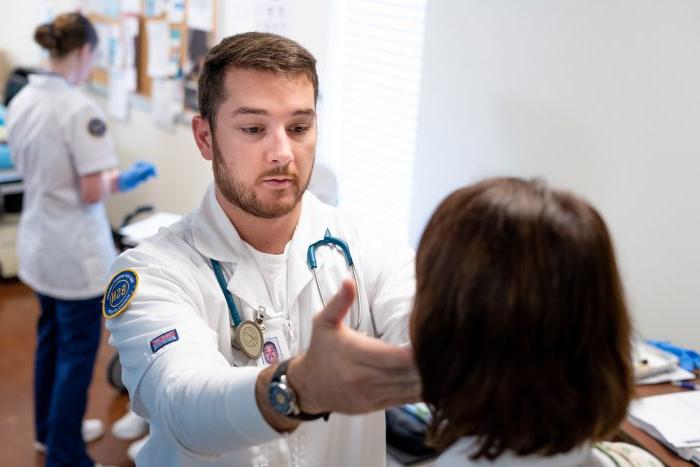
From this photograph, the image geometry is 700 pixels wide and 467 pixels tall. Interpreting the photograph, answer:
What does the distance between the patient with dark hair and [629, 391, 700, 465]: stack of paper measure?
78 cm

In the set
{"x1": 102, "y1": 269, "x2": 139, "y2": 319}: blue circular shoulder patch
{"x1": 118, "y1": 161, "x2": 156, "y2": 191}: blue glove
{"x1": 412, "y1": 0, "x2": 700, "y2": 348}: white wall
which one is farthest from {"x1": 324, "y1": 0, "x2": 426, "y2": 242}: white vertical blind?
{"x1": 102, "y1": 269, "x2": 139, "y2": 319}: blue circular shoulder patch

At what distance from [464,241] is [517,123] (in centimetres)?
161

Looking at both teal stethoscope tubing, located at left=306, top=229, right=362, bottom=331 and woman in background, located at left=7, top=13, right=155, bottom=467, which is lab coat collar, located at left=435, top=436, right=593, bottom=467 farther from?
woman in background, located at left=7, top=13, right=155, bottom=467

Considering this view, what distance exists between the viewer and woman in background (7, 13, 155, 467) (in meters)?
2.74

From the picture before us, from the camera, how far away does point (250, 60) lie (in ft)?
4.61

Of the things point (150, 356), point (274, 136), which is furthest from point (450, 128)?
point (150, 356)

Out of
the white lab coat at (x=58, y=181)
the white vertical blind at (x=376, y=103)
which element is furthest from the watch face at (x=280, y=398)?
the white lab coat at (x=58, y=181)

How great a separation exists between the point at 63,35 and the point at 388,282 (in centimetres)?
191

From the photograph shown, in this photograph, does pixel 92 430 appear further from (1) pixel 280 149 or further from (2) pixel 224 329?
(1) pixel 280 149

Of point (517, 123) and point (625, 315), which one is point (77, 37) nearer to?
point (517, 123)

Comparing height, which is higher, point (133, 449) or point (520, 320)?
point (520, 320)

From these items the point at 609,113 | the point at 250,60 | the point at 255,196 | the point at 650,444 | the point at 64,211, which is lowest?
the point at 650,444

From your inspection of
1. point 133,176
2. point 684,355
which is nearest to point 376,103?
point 133,176

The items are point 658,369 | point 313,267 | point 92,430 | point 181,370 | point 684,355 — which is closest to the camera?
point 181,370
